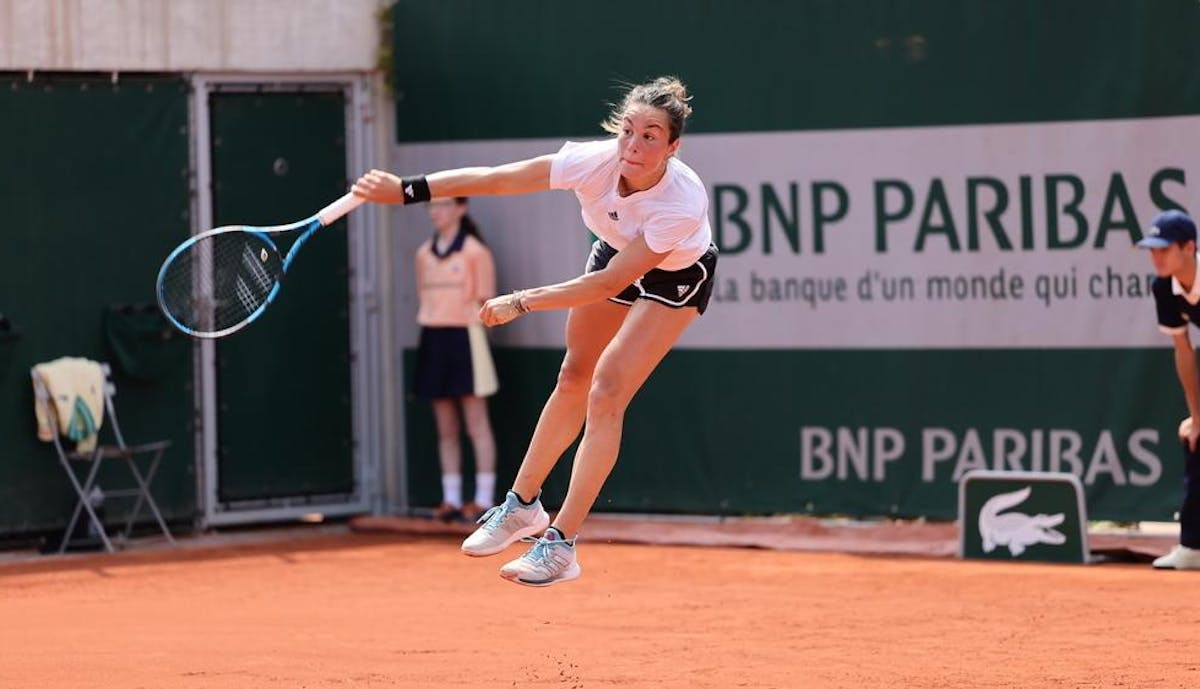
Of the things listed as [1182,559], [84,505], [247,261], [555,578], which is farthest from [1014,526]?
[84,505]

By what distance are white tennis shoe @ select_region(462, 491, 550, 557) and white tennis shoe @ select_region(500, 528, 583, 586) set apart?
0.38 feet

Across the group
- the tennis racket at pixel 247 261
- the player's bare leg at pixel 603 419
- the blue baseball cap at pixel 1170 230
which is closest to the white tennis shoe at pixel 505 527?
the player's bare leg at pixel 603 419

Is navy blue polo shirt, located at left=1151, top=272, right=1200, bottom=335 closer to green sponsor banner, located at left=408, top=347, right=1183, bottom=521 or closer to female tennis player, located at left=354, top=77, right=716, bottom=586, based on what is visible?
green sponsor banner, located at left=408, top=347, right=1183, bottom=521

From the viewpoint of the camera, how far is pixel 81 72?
10555 millimetres

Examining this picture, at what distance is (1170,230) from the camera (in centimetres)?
880

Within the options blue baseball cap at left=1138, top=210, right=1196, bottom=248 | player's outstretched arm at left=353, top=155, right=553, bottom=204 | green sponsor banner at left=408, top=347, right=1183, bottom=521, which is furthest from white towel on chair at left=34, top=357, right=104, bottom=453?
blue baseball cap at left=1138, top=210, right=1196, bottom=248

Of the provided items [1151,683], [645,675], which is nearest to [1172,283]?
[1151,683]

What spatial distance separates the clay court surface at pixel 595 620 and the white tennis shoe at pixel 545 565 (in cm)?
74

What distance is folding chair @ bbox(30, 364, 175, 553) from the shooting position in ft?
33.8

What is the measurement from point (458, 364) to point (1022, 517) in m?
3.21

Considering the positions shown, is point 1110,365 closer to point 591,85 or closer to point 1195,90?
point 1195,90

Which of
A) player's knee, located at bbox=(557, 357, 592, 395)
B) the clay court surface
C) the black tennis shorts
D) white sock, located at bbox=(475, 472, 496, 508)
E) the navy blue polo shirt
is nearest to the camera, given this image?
the black tennis shorts

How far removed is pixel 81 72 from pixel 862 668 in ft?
18.2

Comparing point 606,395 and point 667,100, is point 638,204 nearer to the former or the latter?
point 667,100
